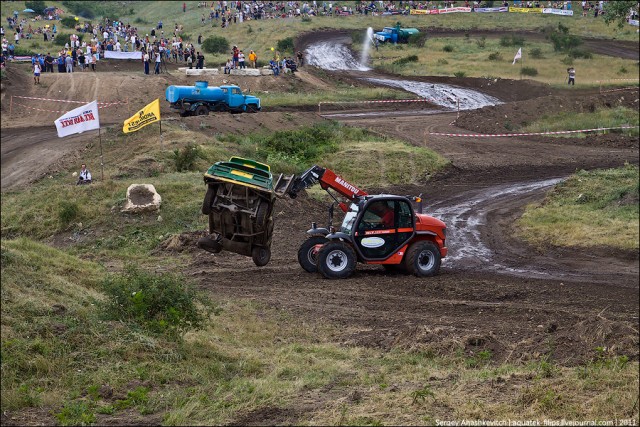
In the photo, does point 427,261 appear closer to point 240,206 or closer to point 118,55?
point 240,206

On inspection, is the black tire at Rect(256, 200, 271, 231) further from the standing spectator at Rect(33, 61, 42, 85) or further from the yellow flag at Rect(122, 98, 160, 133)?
the standing spectator at Rect(33, 61, 42, 85)

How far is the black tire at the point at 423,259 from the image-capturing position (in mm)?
21078

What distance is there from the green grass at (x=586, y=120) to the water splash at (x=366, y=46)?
27644 millimetres

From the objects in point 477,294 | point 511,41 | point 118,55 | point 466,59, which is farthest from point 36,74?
point 477,294

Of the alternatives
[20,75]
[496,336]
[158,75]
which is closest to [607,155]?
[496,336]

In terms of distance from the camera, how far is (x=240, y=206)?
725 inches

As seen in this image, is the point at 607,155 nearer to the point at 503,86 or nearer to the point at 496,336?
the point at 503,86

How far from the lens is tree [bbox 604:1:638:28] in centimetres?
2891

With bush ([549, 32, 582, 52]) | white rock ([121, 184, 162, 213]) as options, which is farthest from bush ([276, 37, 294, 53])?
white rock ([121, 184, 162, 213])

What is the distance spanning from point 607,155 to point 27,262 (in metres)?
29.0

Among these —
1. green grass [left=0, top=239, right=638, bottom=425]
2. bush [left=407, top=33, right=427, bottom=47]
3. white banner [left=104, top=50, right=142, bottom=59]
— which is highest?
bush [left=407, top=33, right=427, bottom=47]

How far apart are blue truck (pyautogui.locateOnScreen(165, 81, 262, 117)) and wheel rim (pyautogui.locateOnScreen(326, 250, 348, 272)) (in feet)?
82.1

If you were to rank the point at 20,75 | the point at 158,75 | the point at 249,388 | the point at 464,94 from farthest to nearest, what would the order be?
the point at 464,94, the point at 158,75, the point at 20,75, the point at 249,388

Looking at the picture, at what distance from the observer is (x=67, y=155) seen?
35906 mm
